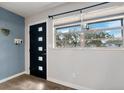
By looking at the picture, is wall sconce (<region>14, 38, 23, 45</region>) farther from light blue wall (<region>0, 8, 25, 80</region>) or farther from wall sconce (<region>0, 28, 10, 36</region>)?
wall sconce (<region>0, 28, 10, 36</region>)

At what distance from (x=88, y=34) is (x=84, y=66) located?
0.86 metres

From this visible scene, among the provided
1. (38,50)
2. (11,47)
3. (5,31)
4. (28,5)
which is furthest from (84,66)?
(5,31)

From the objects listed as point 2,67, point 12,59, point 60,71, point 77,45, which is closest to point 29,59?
point 12,59

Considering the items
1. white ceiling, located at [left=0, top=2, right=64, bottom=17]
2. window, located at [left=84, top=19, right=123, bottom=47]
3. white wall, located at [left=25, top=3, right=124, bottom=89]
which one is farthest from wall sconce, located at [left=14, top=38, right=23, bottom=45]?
window, located at [left=84, top=19, right=123, bottom=47]

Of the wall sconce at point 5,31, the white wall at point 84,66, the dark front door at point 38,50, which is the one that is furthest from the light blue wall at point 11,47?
the white wall at point 84,66

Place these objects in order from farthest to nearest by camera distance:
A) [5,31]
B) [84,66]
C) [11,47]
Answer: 1. [11,47]
2. [5,31]
3. [84,66]

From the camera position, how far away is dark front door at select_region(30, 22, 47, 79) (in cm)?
376

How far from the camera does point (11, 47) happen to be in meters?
3.77

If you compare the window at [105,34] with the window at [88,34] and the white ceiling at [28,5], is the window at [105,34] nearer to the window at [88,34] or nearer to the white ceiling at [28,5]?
Result: the window at [88,34]

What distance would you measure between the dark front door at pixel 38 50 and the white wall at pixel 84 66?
273 mm

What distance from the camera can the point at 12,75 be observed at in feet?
12.5

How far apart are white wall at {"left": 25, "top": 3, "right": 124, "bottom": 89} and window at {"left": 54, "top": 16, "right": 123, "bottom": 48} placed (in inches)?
7.9

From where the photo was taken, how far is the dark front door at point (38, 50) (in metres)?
3.76

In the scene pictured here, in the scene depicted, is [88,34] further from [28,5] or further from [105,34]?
[28,5]
